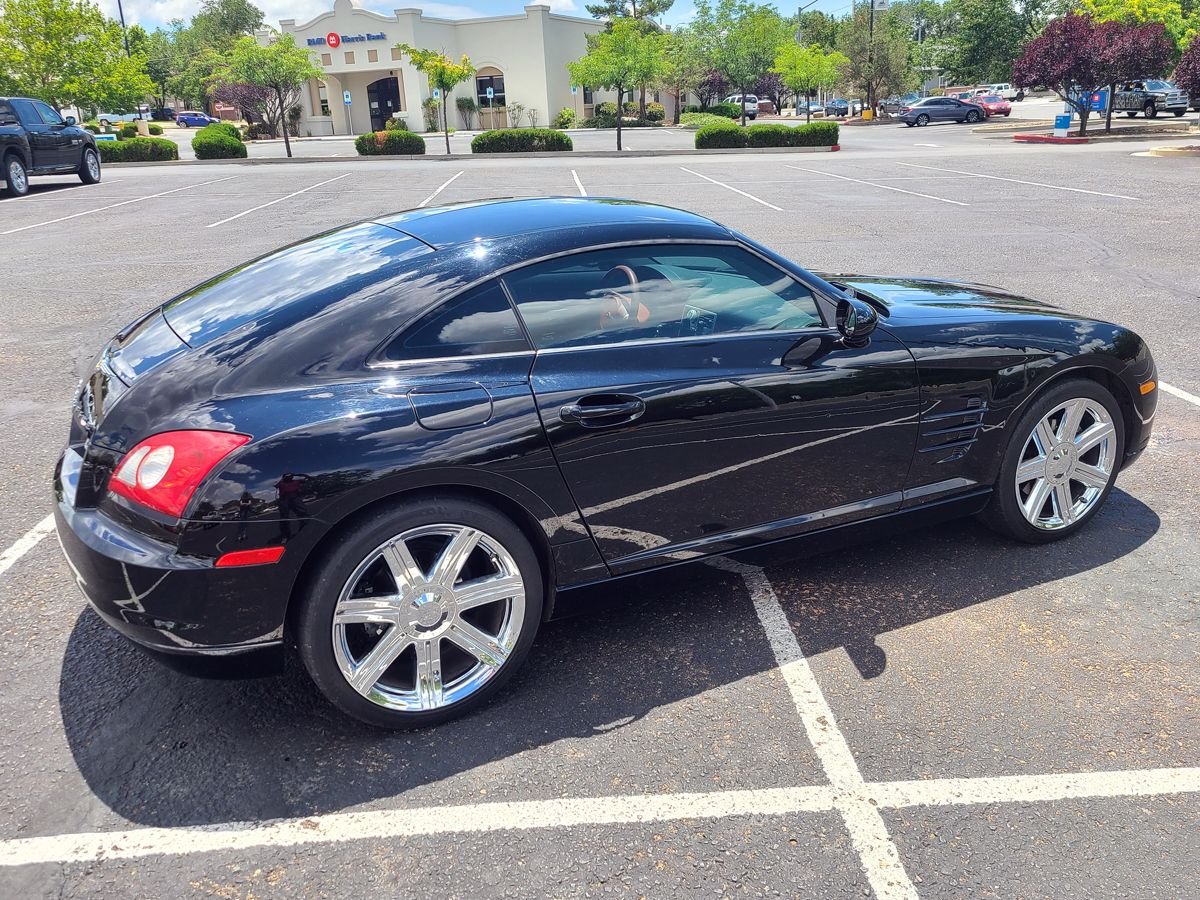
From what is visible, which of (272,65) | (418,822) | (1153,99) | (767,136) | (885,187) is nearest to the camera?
(418,822)

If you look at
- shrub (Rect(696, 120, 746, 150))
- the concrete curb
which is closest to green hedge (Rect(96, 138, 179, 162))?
the concrete curb

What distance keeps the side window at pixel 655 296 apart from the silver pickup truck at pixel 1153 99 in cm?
4800

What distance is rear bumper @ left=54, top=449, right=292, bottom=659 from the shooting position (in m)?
2.57

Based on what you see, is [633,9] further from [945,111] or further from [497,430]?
[497,430]

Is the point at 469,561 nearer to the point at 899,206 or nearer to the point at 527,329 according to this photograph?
the point at 527,329

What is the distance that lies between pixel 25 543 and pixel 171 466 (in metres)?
2.09

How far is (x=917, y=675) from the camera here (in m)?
3.22

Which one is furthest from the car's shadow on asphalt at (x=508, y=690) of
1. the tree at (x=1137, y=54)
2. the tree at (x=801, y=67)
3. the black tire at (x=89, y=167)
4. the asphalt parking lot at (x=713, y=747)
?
the tree at (x=801, y=67)

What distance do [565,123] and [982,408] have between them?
188ft

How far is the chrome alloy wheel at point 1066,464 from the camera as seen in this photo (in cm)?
397

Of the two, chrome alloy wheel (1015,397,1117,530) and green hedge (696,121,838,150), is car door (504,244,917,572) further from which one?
green hedge (696,121,838,150)

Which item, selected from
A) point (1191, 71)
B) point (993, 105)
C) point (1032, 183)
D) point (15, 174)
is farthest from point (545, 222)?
point (993, 105)

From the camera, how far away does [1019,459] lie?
3918 mm

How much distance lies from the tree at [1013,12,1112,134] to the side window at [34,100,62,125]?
3191 cm
